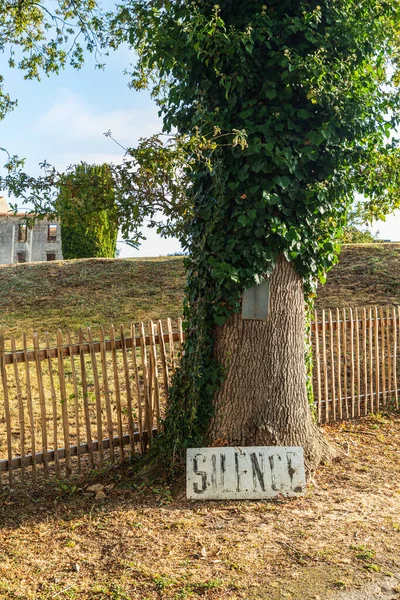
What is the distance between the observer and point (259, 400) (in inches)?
239

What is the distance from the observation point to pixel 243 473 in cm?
566

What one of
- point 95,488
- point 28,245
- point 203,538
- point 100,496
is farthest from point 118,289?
point 28,245

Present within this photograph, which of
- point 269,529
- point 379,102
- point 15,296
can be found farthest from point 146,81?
point 15,296

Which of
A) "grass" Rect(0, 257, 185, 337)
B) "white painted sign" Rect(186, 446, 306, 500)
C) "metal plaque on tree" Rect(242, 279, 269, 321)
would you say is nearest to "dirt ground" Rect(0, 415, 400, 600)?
"white painted sign" Rect(186, 446, 306, 500)

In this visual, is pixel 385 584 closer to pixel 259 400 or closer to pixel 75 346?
pixel 259 400

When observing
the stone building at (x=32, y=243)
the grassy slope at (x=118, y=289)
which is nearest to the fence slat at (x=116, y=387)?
the grassy slope at (x=118, y=289)

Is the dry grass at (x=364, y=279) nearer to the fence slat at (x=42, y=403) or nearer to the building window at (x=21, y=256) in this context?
the fence slat at (x=42, y=403)

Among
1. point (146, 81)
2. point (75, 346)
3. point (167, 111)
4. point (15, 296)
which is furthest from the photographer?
point (15, 296)

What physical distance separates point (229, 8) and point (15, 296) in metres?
13.5

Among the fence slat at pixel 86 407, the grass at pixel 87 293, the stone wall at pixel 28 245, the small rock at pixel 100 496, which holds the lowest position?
the small rock at pixel 100 496

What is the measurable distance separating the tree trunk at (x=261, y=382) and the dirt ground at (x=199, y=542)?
68 cm

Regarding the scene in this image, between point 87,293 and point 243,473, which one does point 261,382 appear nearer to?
point 243,473

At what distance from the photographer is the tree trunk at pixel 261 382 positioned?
6043mm

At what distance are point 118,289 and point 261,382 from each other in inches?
463
